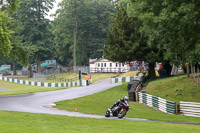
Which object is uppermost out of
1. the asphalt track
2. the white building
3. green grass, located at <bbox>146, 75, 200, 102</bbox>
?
the white building

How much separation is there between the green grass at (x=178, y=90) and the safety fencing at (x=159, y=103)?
1.32 m

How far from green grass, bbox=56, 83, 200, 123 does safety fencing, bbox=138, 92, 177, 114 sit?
45 centimetres

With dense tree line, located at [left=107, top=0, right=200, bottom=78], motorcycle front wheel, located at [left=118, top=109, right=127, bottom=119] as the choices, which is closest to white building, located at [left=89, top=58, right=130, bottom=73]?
dense tree line, located at [left=107, top=0, right=200, bottom=78]

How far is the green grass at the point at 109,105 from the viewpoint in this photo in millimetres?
20266

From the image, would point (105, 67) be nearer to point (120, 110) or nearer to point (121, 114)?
point (120, 110)

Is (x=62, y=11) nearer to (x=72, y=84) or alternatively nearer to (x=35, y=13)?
(x=35, y=13)

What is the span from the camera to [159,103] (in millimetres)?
24875

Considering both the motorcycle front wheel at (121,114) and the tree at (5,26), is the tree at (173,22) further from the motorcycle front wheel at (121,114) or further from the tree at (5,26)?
the tree at (5,26)

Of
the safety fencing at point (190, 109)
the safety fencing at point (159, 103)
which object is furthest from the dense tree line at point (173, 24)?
the safety fencing at point (159, 103)

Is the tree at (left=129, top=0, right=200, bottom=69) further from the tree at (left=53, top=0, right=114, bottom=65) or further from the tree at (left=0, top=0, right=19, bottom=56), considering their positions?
the tree at (left=53, top=0, right=114, bottom=65)

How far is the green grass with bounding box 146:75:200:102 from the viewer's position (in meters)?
25.8

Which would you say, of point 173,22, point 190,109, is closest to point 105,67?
point 190,109

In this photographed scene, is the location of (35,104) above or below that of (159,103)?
below

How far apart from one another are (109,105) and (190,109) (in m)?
7.63
